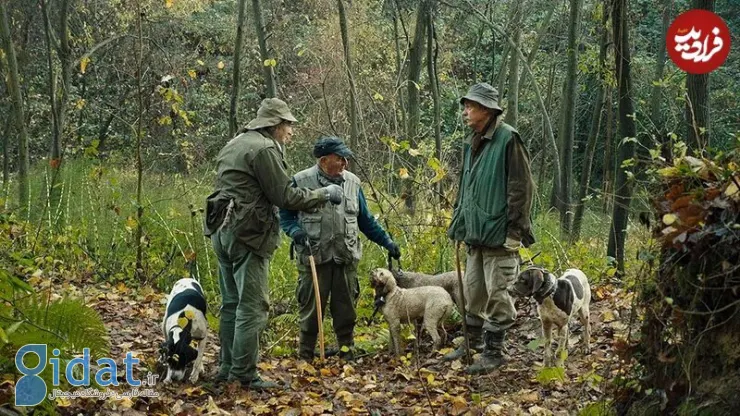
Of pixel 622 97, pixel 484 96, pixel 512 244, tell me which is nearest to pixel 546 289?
pixel 512 244

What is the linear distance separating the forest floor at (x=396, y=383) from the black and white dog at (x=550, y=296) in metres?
0.19

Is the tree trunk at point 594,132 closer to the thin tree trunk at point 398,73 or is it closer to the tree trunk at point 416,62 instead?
the thin tree trunk at point 398,73

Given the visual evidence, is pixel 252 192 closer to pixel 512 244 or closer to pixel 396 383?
pixel 396 383

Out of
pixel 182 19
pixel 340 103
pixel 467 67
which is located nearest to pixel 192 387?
pixel 340 103

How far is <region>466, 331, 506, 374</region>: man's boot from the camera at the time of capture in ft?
24.7

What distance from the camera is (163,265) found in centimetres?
1187

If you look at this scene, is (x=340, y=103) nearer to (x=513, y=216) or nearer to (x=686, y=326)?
(x=513, y=216)

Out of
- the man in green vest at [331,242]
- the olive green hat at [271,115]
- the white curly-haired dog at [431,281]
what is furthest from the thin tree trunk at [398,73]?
the olive green hat at [271,115]

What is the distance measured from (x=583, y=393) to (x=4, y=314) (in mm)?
3936

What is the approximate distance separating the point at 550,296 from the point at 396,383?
1499 mm

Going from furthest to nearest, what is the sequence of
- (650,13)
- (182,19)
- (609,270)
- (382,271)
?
(650,13) < (182,19) < (609,270) < (382,271)

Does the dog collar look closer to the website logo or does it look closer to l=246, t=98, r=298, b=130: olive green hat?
l=246, t=98, r=298, b=130: olive green hat

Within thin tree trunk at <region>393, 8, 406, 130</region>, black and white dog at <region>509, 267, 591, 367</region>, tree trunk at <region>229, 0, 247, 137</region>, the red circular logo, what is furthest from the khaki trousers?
tree trunk at <region>229, 0, 247, 137</region>

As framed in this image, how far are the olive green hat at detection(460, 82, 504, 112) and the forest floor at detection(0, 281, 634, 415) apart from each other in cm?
192
